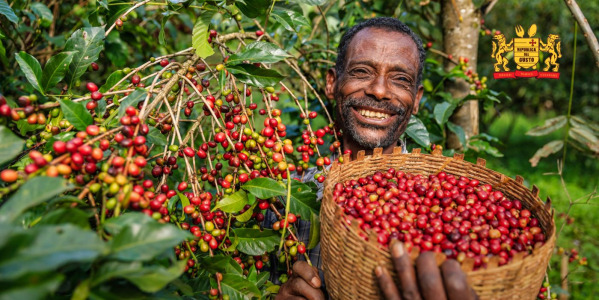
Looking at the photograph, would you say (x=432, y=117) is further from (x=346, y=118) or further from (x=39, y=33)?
(x=39, y=33)

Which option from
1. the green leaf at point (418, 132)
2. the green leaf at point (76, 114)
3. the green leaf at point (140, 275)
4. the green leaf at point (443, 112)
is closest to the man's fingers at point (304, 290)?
the green leaf at point (140, 275)

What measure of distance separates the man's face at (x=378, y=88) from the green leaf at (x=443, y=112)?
430 millimetres

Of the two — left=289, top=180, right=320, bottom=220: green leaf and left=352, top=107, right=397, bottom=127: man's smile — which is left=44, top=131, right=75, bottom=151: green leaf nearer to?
left=289, top=180, right=320, bottom=220: green leaf

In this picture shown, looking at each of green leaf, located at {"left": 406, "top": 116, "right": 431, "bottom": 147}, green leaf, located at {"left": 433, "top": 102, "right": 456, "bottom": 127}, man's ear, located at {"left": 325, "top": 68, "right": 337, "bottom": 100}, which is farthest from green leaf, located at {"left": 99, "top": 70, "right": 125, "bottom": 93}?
green leaf, located at {"left": 433, "top": 102, "right": 456, "bottom": 127}

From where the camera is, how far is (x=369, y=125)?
6.77 feet

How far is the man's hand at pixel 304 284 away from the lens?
1.44m

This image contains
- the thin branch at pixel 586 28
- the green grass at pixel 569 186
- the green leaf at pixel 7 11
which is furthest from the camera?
the green grass at pixel 569 186

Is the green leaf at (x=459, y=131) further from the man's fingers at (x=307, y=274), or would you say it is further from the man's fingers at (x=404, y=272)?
the man's fingers at (x=404, y=272)

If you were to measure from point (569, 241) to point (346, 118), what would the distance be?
4513 millimetres

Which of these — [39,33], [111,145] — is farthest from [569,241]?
[39,33]

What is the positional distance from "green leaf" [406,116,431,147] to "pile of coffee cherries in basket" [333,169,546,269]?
47cm

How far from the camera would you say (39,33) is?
8.07 feet

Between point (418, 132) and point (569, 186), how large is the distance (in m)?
5.78

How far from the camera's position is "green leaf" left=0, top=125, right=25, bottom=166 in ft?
3.13
